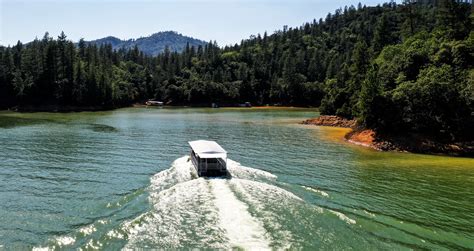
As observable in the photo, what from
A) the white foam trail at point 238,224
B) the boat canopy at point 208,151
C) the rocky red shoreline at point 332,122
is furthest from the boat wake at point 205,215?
the rocky red shoreline at point 332,122

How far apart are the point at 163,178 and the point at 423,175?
26190 millimetres

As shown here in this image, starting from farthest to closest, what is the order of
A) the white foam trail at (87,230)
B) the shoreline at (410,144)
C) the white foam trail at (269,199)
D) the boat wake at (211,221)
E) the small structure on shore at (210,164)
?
the shoreline at (410,144) → the small structure on shore at (210,164) → the white foam trail at (87,230) → the white foam trail at (269,199) → the boat wake at (211,221)

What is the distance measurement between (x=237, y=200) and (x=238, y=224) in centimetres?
452

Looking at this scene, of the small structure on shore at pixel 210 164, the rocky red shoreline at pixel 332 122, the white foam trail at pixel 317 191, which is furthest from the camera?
the rocky red shoreline at pixel 332 122

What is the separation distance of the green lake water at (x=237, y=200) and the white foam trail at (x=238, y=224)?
0.06m

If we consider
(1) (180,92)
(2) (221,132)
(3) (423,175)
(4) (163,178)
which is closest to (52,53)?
(1) (180,92)

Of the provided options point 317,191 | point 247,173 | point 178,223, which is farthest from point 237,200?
point 247,173

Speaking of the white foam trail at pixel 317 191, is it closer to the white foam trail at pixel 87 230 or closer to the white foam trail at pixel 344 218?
the white foam trail at pixel 344 218

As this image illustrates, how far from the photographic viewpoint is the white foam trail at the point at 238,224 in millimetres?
20734

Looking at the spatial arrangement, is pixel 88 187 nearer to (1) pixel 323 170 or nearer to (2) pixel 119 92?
(1) pixel 323 170

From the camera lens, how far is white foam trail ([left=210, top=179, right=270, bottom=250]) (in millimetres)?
20734

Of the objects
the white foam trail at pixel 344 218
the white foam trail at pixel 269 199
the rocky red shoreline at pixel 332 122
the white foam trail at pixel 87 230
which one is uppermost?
the rocky red shoreline at pixel 332 122

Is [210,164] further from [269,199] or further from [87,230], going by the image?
[87,230]

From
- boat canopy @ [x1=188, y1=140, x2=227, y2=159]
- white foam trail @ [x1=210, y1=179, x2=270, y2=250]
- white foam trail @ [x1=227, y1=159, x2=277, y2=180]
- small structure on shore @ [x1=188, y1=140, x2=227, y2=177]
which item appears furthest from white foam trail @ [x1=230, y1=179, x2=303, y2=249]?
boat canopy @ [x1=188, y1=140, x2=227, y2=159]
